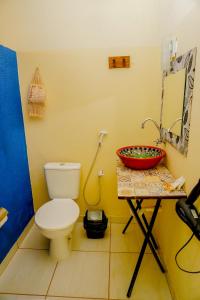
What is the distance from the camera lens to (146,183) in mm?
1371

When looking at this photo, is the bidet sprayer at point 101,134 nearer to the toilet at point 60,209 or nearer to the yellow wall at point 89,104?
the yellow wall at point 89,104

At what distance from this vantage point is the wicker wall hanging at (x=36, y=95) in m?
1.83

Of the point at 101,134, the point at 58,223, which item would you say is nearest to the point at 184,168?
the point at 101,134

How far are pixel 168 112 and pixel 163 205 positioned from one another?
0.79 meters

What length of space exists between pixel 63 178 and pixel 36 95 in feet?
2.72

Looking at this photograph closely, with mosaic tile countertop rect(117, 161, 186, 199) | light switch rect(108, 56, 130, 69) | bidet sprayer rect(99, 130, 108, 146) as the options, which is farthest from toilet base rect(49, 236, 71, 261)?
light switch rect(108, 56, 130, 69)

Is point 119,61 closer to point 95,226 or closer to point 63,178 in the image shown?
point 63,178

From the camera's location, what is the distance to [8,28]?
1.81 m

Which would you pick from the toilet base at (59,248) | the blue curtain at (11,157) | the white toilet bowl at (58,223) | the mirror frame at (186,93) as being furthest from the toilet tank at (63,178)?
the mirror frame at (186,93)

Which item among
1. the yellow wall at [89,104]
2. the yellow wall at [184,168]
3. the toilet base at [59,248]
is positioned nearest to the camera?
the yellow wall at [184,168]

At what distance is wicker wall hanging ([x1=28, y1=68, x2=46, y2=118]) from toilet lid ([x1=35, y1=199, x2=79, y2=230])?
890 mm

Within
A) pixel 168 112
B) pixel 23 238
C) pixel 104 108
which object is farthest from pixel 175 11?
pixel 23 238

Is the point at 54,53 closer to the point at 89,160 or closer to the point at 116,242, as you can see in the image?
the point at 89,160

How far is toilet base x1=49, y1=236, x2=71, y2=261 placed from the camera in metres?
1.66
